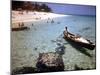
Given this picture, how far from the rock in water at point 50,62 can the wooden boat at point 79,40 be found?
0.23 metres

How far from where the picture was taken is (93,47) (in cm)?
202

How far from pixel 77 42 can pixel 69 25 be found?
0.21 meters

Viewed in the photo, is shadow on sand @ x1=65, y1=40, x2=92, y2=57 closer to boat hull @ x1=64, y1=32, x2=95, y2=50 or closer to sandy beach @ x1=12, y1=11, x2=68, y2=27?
boat hull @ x1=64, y1=32, x2=95, y2=50

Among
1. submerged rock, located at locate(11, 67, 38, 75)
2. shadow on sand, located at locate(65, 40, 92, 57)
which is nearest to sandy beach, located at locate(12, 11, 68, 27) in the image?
shadow on sand, located at locate(65, 40, 92, 57)

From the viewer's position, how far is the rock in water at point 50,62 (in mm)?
1847

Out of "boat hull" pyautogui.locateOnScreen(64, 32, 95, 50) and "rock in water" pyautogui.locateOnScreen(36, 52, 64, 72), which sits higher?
"boat hull" pyautogui.locateOnScreen(64, 32, 95, 50)

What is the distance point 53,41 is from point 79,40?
0.30 metres

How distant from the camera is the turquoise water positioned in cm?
179

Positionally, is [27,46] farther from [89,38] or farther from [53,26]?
[89,38]

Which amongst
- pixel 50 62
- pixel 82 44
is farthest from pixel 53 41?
pixel 82 44

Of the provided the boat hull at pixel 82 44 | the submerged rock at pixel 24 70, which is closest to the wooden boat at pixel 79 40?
the boat hull at pixel 82 44

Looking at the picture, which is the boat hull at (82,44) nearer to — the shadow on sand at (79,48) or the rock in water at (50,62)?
the shadow on sand at (79,48)

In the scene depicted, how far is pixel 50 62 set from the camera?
6.17ft

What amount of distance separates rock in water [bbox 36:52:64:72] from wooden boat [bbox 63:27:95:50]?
0.23 m
